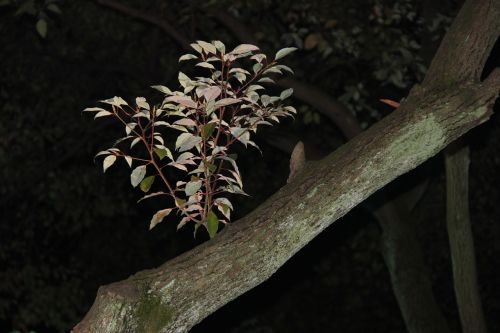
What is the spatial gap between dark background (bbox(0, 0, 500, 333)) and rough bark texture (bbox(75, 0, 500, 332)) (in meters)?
4.58

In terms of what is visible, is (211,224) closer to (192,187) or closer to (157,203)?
(192,187)

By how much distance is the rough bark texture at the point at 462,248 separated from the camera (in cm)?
724

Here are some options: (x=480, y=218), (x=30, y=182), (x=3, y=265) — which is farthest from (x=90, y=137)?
(x=480, y=218)

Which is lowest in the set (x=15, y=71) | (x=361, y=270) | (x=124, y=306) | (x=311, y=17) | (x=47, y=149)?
(x=124, y=306)

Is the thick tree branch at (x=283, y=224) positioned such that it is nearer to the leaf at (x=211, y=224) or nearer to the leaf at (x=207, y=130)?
the leaf at (x=211, y=224)

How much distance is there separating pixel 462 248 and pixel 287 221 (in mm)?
3925

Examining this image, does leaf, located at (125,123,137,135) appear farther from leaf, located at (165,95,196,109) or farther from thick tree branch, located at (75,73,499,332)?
thick tree branch, located at (75,73,499,332)

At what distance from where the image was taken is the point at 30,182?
9.96 m

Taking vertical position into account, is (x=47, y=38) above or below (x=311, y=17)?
above

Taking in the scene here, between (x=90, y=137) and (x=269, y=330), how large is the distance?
→ 3978 mm

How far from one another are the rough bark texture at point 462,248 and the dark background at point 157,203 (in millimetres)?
1722

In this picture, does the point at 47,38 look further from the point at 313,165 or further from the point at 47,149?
the point at 313,165

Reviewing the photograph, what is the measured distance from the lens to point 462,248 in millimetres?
7379

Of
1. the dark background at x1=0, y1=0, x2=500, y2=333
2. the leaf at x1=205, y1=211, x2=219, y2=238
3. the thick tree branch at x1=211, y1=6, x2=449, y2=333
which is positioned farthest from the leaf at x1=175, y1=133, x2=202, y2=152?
the dark background at x1=0, y1=0, x2=500, y2=333
